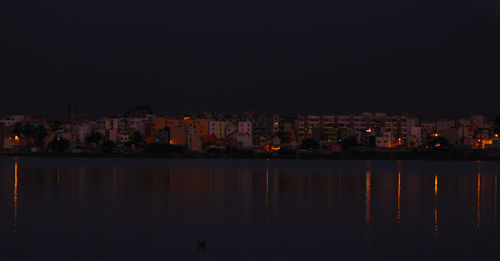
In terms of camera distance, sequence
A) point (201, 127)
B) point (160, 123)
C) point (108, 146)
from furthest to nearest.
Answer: point (160, 123), point (201, 127), point (108, 146)

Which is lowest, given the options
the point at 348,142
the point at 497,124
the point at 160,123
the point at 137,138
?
the point at 348,142

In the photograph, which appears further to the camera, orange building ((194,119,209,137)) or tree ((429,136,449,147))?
orange building ((194,119,209,137))

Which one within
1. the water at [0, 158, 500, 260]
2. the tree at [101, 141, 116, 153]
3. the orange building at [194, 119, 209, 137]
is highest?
the orange building at [194, 119, 209, 137]

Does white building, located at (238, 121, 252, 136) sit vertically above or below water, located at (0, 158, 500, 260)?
above

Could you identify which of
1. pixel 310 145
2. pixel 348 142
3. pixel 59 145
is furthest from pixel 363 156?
pixel 59 145

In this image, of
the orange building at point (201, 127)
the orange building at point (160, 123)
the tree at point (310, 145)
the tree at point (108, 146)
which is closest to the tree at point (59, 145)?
the tree at point (108, 146)

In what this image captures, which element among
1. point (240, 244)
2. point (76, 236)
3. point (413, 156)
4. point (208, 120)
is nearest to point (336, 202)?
point (240, 244)

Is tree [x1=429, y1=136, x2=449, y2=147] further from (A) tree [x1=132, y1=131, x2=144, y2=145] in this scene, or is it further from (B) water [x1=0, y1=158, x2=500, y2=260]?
(B) water [x1=0, y1=158, x2=500, y2=260]

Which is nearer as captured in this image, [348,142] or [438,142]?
[348,142]

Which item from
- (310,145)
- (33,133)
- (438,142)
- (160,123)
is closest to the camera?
(310,145)

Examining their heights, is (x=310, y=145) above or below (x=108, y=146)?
above

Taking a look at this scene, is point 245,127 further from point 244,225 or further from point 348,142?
point 244,225

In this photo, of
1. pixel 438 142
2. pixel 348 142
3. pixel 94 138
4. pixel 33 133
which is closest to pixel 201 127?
pixel 94 138

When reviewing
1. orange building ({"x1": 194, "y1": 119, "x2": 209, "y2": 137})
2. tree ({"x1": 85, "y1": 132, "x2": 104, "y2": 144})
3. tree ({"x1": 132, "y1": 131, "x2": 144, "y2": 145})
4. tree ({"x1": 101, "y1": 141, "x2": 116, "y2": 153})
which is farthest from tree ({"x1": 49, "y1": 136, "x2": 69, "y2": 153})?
orange building ({"x1": 194, "y1": 119, "x2": 209, "y2": 137})
